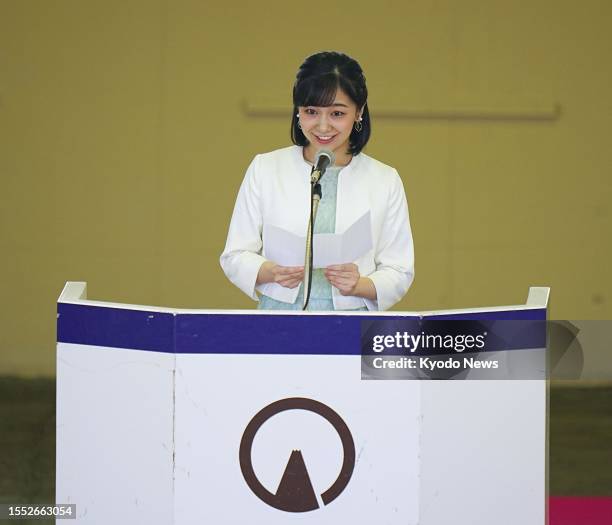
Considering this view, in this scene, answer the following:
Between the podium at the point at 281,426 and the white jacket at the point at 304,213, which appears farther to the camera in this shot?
the white jacket at the point at 304,213

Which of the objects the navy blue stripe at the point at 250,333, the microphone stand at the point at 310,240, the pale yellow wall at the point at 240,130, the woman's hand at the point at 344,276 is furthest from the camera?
the pale yellow wall at the point at 240,130

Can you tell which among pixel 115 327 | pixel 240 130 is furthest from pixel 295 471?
pixel 240 130

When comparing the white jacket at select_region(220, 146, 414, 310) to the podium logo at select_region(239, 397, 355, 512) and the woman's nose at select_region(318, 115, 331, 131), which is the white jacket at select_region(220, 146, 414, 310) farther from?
the podium logo at select_region(239, 397, 355, 512)

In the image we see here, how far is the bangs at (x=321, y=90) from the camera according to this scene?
292cm

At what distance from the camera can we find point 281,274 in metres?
2.82

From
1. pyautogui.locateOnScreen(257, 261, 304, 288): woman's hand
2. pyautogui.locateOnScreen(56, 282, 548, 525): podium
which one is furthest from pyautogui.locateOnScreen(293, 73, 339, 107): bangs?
pyautogui.locateOnScreen(56, 282, 548, 525): podium

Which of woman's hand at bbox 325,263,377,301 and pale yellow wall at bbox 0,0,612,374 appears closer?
woman's hand at bbox 325,263,377,301

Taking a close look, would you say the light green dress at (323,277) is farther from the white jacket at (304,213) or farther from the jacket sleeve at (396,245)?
the jacket sleeve at (396,245)

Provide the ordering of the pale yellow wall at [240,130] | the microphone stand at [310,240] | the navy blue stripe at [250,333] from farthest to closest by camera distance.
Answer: the pale yellow wall at [240,130] < the microphone stand at [310,240] < the navy blue stripe at [250,333]

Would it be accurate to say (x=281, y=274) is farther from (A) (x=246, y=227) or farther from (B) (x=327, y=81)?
(B) (x=327, y=81)

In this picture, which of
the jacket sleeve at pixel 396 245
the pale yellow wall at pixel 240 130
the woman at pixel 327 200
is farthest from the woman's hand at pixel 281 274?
the pale yellow wall at pixel 240 130

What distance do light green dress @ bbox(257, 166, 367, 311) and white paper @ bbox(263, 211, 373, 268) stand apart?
0.04 meters

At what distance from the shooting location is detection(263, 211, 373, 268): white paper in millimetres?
2893

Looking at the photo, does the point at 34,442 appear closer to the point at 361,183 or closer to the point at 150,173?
the point at 150,173
